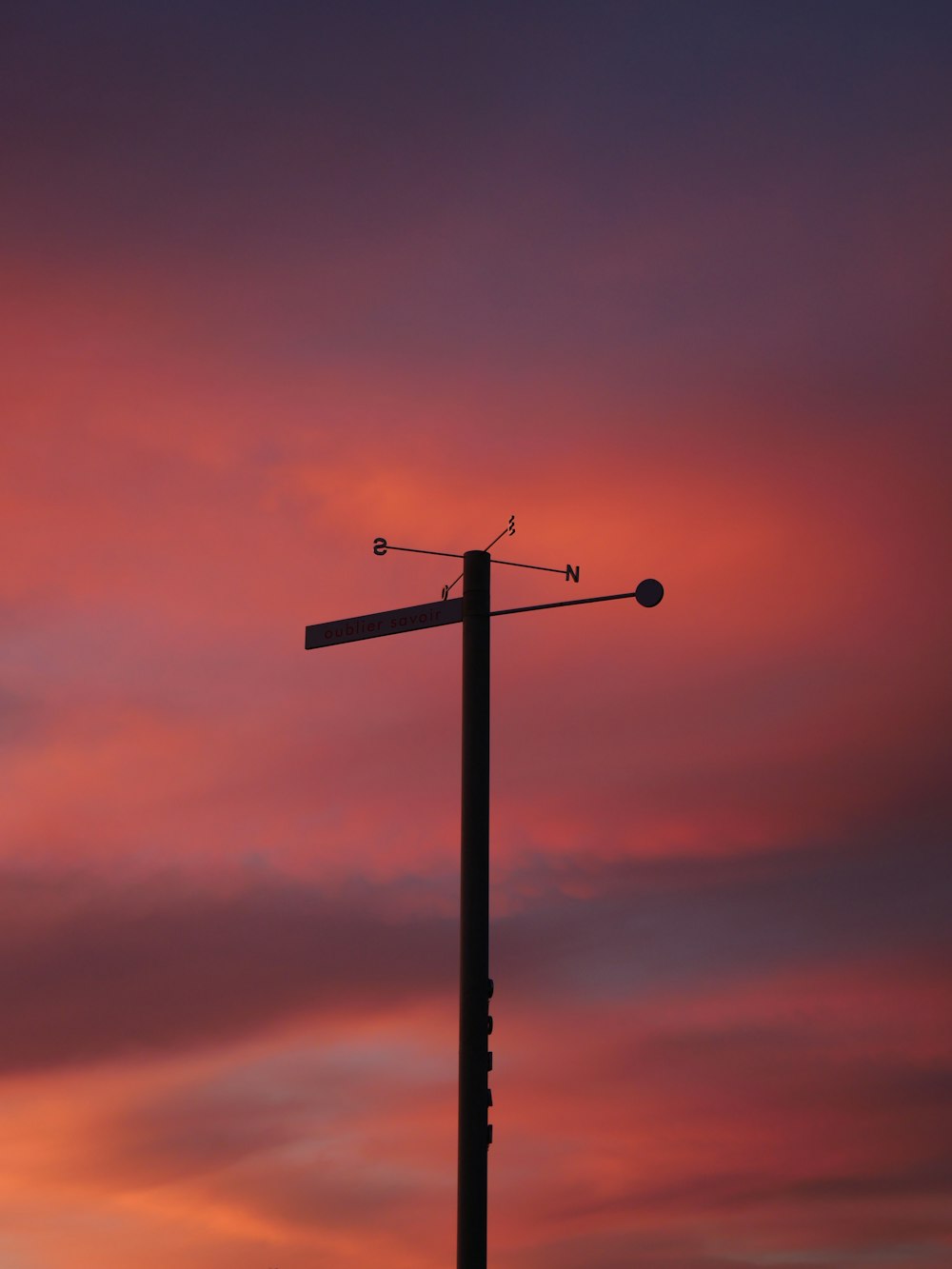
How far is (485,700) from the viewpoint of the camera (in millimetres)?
22578

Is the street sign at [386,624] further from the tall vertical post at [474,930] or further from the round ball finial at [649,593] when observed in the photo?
the round ball finial at [649,593]

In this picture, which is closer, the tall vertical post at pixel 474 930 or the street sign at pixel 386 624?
the tall vertical post at pixel 474 930

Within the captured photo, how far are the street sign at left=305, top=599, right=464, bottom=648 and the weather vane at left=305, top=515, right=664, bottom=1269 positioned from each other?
0.01 meters

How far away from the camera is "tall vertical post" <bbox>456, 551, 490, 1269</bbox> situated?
2105 centimetres

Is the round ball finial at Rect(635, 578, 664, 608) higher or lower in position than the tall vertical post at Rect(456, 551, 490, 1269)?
higher

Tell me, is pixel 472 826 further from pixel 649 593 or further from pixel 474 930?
pixel 649 593

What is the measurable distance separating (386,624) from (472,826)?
290cm

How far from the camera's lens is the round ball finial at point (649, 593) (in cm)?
2270

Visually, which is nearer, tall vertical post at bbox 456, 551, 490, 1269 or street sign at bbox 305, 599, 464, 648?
tall vertical post at bbox 456, 551, 490, 1269

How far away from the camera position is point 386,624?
76.9 ft

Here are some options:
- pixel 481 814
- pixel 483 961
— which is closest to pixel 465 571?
pixel 481 814

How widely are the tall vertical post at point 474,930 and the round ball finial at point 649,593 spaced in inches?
71.1

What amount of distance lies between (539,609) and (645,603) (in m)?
1.32

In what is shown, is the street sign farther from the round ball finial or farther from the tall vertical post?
the round ball finial
